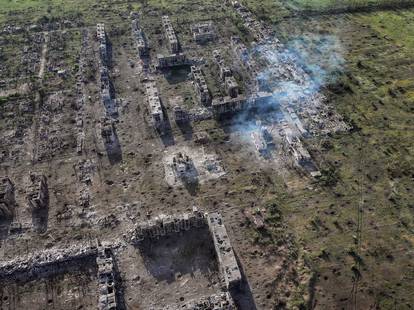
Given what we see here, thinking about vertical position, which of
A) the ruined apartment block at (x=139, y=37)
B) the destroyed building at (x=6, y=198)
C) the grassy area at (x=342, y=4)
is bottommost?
the destroyed building at (x=6, y=198)

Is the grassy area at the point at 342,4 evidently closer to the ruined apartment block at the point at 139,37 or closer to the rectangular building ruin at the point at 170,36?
the rectangular building ruin at the point at 170,36

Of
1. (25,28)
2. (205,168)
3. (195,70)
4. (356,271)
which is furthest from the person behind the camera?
(25,28)

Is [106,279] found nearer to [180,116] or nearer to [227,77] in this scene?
[180,116]

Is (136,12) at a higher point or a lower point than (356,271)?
higher

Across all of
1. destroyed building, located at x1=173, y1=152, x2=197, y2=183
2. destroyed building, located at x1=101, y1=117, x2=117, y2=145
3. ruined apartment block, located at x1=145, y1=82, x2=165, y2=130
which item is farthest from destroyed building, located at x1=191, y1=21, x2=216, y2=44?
destroyed building, located at x1=173, y1=152, x2=197, y2=183

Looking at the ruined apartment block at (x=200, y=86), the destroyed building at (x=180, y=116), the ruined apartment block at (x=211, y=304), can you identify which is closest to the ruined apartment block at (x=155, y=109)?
the destroyed building at (x=180, y=116)

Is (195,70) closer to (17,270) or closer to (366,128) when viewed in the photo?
(366,128)

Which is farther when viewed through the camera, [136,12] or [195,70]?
[136,12]

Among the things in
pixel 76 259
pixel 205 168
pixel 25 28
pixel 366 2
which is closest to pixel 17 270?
pixel 76 259
